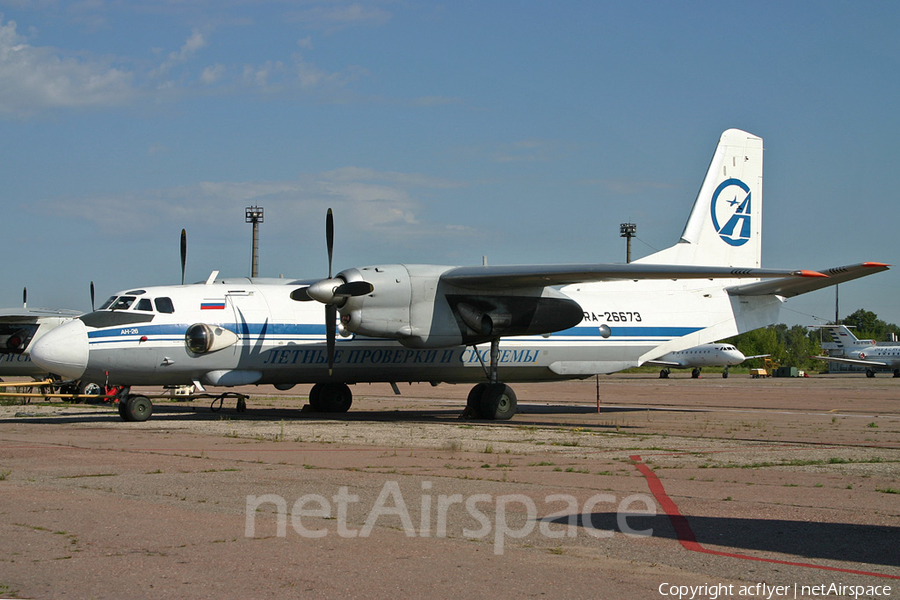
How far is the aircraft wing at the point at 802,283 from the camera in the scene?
19.4 m

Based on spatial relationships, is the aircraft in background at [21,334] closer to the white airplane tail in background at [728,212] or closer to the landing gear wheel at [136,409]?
the landing gear wheel at [136,409]

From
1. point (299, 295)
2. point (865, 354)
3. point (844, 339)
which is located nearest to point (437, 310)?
point (299, 295)

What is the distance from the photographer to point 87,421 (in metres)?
21.1

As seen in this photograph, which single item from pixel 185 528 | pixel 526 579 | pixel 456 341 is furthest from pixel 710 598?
pixel 456 341

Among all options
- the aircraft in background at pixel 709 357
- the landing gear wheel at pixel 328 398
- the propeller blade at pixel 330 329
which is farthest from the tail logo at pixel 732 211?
the aircraft in background at pixel 709 357

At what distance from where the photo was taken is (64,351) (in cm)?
1902

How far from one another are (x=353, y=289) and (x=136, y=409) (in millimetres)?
6185

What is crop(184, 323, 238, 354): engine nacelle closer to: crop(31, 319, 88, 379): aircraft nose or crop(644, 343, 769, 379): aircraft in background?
crop(31, 319, 88, 379): aircraft nose

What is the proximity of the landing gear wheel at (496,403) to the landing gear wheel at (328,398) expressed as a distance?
4.82m

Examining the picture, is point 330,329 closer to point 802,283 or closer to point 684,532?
point 802,283

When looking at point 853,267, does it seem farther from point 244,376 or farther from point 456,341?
point 244,376

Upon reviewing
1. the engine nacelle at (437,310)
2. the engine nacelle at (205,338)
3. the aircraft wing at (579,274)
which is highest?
the aircraft wing at (579,274)

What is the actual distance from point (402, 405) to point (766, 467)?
63.7ft

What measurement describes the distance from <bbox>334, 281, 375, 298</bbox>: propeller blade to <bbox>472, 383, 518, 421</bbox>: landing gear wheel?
15.9 ft
